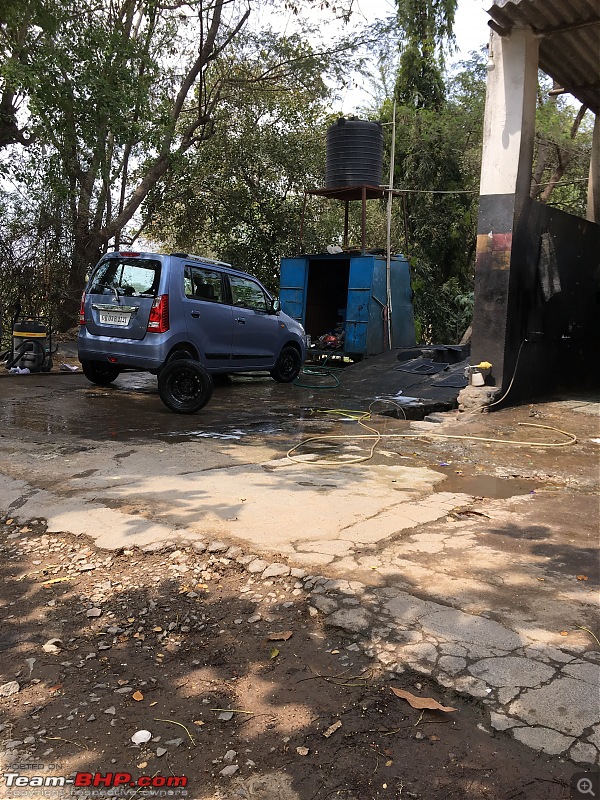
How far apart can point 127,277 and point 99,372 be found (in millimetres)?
2141

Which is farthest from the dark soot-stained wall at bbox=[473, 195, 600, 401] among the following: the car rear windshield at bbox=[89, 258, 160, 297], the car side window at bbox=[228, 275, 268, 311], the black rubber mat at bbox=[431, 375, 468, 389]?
the car rear windshield at bbox=[89, 258, 160, 297]

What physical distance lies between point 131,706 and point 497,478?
400 cm

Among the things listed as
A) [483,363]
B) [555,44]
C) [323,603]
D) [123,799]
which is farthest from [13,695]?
[555,44]

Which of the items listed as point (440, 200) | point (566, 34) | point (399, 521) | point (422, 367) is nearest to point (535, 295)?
point (422, 367)

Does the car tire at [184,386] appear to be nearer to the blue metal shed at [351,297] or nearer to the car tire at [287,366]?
the car tire at [287,366]

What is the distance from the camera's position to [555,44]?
31.3 feet

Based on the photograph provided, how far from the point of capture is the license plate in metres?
8.77

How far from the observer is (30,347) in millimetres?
11539

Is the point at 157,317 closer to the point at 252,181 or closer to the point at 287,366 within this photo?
the point at 287,366

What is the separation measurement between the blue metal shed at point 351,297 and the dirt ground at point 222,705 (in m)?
11.9

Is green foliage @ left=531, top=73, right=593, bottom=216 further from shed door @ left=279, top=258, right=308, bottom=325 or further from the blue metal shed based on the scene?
shed door @ left=279, top=258, right=308, bottom=325

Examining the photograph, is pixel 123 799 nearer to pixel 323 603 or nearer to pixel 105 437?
pixel 323 603

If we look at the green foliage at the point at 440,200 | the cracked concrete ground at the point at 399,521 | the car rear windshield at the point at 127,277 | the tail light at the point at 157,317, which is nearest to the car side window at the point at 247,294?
the car rear windshield at the point at 127,277

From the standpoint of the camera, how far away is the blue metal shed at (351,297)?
14789 millimetres
